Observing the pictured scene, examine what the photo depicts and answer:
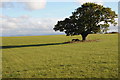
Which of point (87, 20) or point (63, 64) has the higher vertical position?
point (87, 20)

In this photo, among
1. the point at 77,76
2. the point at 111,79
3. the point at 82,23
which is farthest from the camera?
the point at 82,23

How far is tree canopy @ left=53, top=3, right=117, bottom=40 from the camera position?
53.3 m

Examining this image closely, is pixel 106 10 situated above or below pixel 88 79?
above

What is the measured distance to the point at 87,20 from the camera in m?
53.3

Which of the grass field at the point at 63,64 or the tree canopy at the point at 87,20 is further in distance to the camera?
the tree canopy at the point at 87,20

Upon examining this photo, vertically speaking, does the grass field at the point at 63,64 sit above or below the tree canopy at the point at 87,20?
below

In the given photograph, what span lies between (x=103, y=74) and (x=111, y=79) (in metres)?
1.13

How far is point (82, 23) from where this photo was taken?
53.0 m

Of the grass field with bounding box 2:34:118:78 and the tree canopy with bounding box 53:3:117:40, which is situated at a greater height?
the tree canopy with bounding box 53:3:117:40

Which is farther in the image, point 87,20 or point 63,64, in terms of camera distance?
point 87,20

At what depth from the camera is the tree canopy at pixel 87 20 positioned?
2100 inches

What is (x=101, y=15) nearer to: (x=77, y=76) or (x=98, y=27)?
(x=98, y=27)

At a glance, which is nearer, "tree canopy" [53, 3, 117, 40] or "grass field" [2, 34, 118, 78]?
"grass field" [2, 34, 118, 78]

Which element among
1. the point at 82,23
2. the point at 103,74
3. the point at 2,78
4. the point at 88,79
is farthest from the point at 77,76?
the point at 82,23
